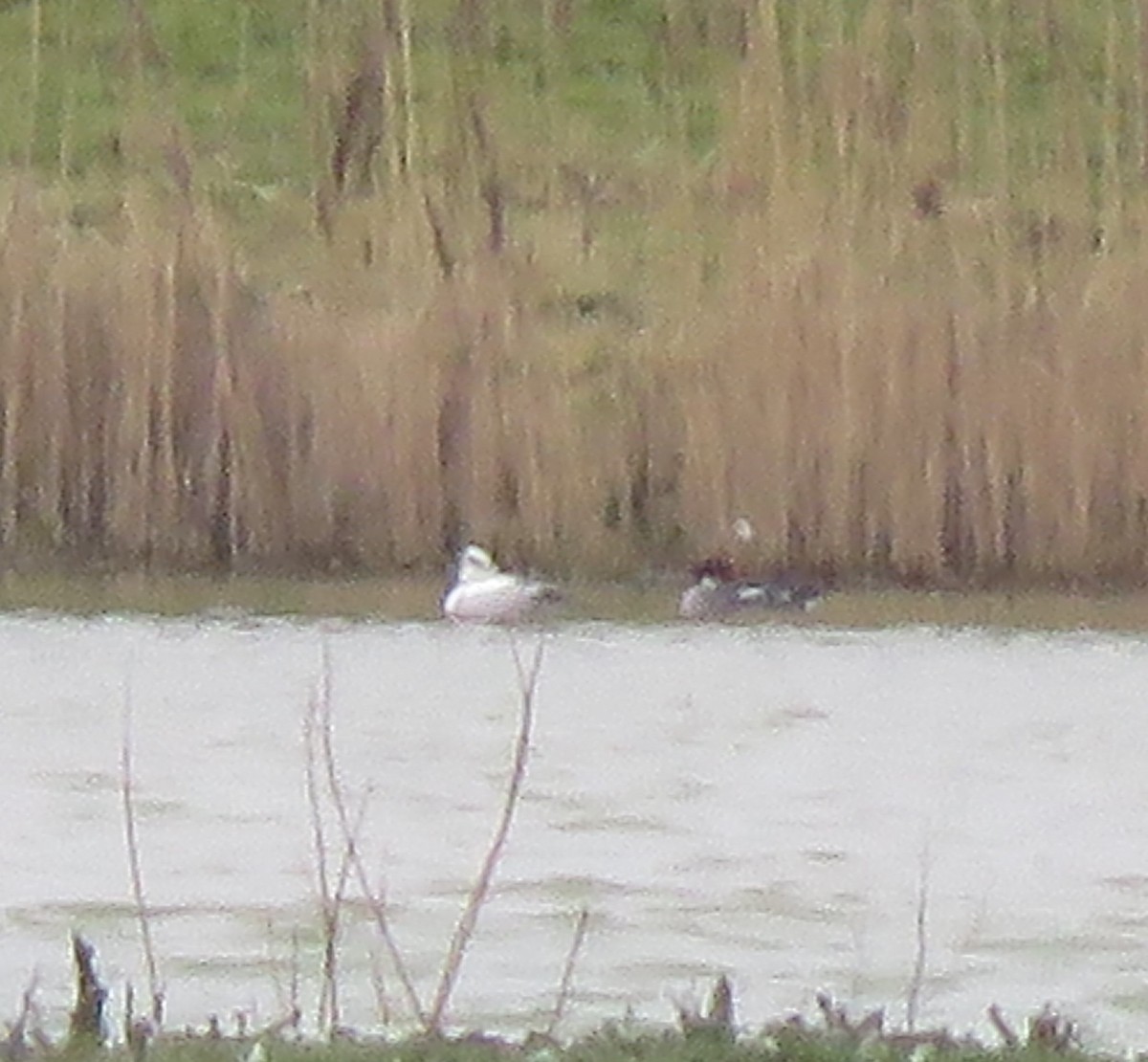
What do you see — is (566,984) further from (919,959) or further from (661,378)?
(661,378)

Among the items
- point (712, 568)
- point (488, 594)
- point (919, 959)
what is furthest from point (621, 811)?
point (712, 568)

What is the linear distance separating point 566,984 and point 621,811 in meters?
1.70

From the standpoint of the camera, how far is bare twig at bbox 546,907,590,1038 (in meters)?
4.04

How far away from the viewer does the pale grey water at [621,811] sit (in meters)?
4.65

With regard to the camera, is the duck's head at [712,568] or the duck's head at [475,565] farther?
the duck's head at [712,568]

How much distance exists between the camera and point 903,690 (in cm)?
718

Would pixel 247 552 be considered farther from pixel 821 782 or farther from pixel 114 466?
pixel 821 782

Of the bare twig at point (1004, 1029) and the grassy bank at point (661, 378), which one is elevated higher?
the grassy bank at point (661, 378)

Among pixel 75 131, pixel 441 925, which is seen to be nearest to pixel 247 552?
pixel 441 925

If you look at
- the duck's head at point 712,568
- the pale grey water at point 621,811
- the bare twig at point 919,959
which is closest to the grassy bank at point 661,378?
the duck's head at point 712,568

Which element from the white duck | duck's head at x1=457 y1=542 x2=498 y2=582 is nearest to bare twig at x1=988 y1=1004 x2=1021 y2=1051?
the white duck

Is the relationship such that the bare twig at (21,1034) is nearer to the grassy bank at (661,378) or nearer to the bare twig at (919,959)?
the bare twig at (919,959)

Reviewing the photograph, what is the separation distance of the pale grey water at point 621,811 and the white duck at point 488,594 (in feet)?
0.18

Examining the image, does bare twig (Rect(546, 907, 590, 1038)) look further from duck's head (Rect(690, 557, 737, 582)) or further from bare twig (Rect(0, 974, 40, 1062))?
duck's head (Rect(690, 557, 737, 582))
